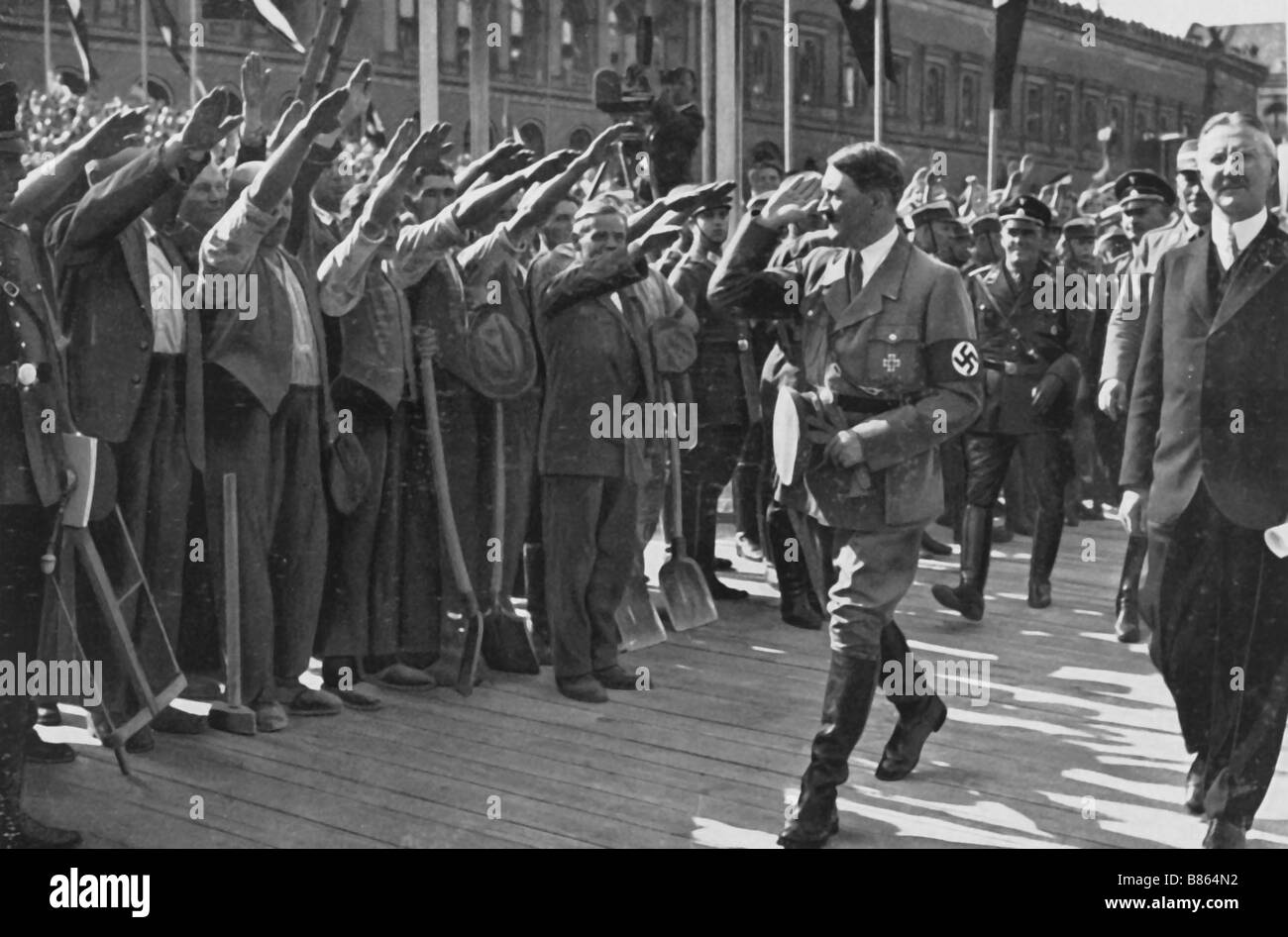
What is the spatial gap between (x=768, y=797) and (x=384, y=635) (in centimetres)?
223

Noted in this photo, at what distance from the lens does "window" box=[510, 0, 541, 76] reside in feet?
55.5

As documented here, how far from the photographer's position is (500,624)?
306 inches

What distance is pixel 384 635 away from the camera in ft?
24.3

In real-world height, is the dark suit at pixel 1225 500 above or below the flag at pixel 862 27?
below

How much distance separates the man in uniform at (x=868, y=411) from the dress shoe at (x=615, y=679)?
2.02 metres

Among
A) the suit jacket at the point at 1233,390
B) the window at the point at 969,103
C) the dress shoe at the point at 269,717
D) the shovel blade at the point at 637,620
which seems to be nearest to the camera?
the suit jacket at the point at 1233,390

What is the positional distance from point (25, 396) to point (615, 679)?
310 centimetres

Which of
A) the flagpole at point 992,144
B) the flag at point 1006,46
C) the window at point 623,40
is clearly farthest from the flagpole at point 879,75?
the window at point 623,40

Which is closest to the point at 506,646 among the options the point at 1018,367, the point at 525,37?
the point at 1018,367

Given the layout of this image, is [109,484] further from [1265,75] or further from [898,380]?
[1265,75]

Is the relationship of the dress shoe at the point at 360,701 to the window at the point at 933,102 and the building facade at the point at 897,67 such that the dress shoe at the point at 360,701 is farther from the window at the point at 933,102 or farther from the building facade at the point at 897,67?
the window at the point at 933,102

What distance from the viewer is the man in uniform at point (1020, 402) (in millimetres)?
9086

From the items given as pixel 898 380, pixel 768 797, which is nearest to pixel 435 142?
pixel 898 380
